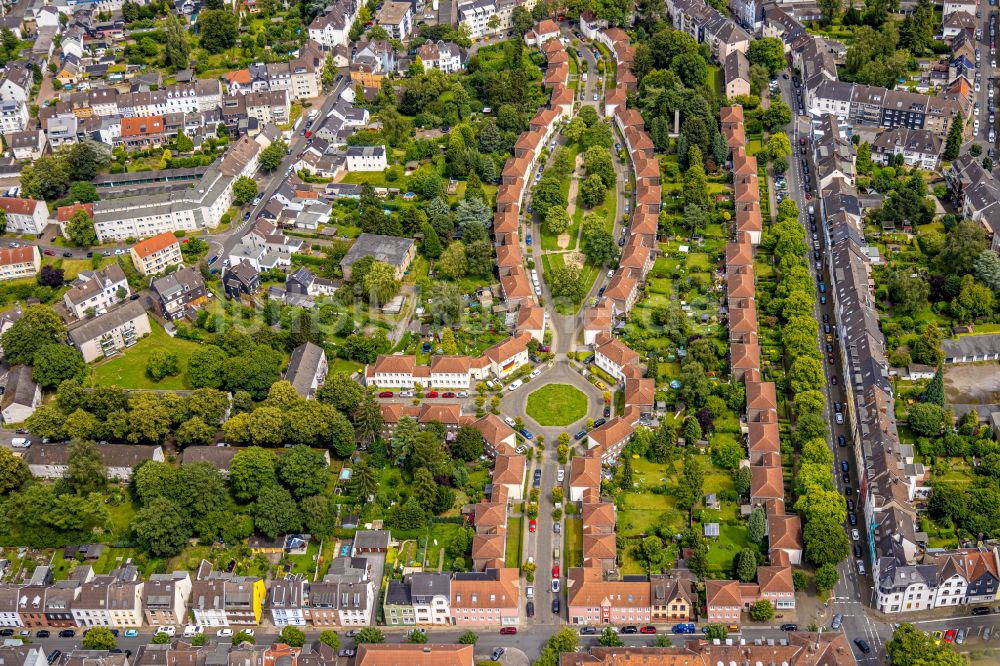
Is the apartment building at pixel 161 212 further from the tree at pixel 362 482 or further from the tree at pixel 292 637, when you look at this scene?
the tree at pixel 292 637

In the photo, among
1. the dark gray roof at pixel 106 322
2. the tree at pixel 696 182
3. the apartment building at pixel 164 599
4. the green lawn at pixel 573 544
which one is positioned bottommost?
the apartment building at pixel 164 599

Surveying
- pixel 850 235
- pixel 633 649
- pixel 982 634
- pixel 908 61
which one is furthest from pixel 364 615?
pixel 908 61

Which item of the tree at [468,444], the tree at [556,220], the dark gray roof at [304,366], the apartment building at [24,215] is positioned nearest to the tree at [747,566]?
the tree at [468,444]

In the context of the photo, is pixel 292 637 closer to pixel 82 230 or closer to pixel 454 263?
pixel 454 263

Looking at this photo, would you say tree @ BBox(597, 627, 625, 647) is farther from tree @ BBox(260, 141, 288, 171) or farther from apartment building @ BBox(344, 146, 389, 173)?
tree @ BBox(260, 141, 288, 171)

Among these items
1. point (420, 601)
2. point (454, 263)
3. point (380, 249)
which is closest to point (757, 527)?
point (420, 601)

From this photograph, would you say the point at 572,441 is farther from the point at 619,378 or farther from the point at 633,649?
the point at 633,649
